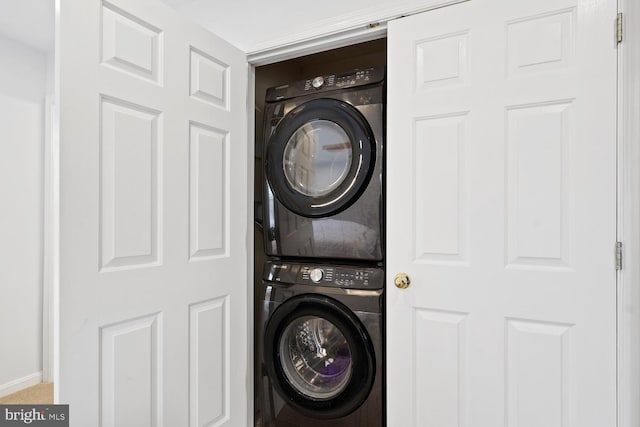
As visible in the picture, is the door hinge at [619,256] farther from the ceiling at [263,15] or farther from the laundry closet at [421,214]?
the ceiling at [263,15]

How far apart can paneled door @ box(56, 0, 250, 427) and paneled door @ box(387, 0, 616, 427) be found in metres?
0.75

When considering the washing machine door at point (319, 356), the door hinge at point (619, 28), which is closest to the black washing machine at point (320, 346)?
the washing machine door at point (319, 356)

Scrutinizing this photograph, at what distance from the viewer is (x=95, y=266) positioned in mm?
1129

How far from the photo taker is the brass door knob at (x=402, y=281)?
1444mm

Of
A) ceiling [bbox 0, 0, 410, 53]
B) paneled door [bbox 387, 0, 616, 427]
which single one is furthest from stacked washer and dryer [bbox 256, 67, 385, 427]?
ceiling [bbox 0, 0, 410, 53]

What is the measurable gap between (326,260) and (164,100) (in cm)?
96

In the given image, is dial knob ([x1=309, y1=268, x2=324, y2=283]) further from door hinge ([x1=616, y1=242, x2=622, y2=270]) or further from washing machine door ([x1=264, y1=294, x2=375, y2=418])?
door hinge ([x1=616, y1=242, x2=622, y2=270])

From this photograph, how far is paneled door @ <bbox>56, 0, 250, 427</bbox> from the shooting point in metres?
1.09

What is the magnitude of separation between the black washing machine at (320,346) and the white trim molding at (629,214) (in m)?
0.80

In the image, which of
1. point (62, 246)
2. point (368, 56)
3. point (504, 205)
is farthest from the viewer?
point (368, 56)

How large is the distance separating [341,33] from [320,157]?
554 millimetres

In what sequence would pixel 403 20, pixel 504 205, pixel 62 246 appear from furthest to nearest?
pixel 403 20
pixel 504 205
pixel 62 246

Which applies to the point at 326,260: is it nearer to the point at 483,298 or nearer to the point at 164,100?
the point at 483,298

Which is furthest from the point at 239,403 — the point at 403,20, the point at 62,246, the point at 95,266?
the point at 403,20
